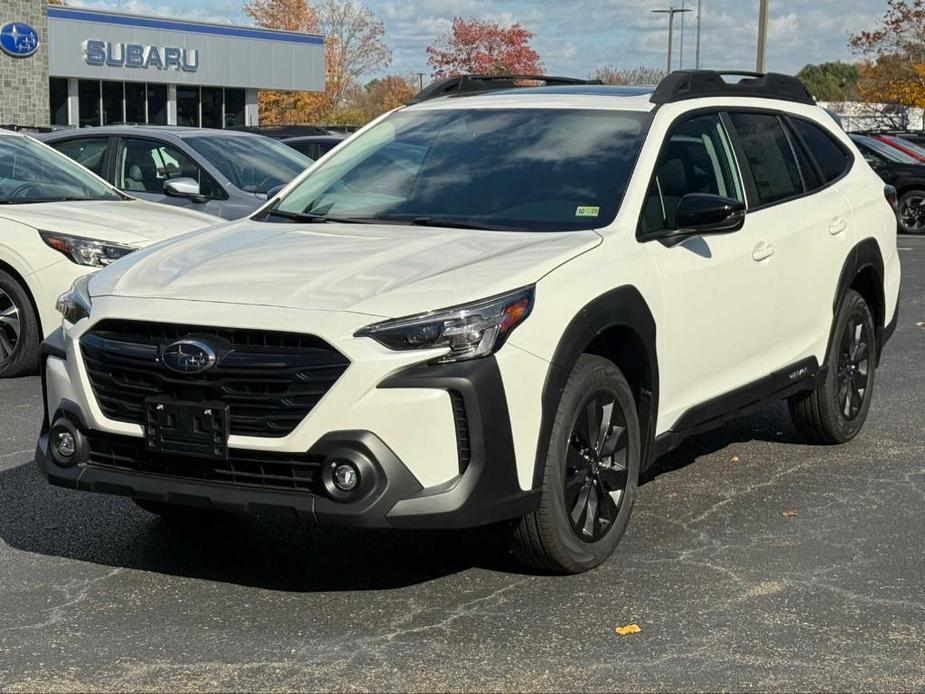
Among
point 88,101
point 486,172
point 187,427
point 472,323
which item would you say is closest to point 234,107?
point 88,101

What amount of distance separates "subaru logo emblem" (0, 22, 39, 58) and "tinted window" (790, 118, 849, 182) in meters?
36.5

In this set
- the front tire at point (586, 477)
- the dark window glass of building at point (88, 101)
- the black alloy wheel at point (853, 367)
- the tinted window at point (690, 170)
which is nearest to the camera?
the front tire at point (586, 477)

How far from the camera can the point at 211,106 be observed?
51344mm

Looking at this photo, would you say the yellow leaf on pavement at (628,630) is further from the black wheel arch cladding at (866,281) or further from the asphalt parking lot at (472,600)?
the black wheel arch cladding at (866,281)

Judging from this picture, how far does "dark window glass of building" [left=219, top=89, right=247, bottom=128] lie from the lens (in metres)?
52.2

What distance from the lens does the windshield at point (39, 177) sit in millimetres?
9727

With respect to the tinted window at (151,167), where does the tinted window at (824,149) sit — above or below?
above

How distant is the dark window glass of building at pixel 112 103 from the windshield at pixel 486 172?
1695 inches

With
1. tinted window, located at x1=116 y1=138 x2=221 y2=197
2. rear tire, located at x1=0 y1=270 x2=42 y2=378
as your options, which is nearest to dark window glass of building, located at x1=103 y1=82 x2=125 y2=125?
tinted window, located at x1=116 y1=138 x2=221 y2=197

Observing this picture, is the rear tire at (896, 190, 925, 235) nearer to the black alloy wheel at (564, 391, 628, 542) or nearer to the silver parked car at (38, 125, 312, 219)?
the silver parked car at (38, 125, 312, 219)

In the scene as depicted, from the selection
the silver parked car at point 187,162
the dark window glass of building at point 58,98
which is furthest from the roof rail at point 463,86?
the dark window glass of building at point 58,98

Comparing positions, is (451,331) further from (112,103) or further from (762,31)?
(112,103)

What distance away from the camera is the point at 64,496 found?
627 centimetres

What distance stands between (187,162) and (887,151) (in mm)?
14326
